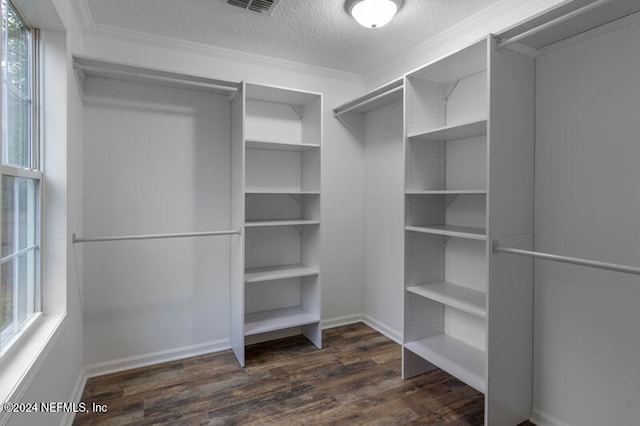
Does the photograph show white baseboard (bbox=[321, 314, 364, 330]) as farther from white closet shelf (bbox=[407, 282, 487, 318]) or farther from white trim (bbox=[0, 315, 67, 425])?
white trim (bbox=[0, 315, 67, 425])

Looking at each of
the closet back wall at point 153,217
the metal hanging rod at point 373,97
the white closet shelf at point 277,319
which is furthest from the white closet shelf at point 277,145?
the white closet shelf at point 277,319

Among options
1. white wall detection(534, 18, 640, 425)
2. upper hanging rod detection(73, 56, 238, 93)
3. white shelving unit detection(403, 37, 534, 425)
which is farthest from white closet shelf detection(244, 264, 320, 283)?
white wall detection(534, 18, 640, 425)

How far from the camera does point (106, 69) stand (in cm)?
234

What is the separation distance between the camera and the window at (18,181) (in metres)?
1.53

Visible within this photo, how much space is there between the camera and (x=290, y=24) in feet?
8.16

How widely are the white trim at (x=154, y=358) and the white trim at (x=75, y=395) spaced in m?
0.10

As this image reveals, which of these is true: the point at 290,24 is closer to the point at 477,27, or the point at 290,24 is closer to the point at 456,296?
the point at 477,27

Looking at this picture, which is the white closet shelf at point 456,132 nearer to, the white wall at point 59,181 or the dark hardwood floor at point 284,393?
the dark hardwood floor at point 284,393

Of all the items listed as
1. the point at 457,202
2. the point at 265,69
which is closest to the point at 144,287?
the point at 265,69

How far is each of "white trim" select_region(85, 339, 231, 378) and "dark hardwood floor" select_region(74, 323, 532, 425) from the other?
0.18 ft

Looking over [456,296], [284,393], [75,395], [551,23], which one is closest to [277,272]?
[284,393]

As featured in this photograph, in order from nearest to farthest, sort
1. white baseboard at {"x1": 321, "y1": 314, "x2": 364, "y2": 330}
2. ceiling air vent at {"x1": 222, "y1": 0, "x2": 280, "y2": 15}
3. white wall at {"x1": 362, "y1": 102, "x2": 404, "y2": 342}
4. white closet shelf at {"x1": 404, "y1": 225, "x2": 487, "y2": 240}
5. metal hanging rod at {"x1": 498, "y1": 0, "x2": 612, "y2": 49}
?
1. metal hanging rod at {"x1": 498, "y1": 0, "x2": 612, "y2": 49}
2. white closet shelf at {"x1": 404, "y1": 225, "x2": 487, "y2": 240}
3. ceiling air vent at {"x1": 222, "y1": 0, "x2": 280, "y2": 15}
4. white wall at {"x1": 362, "y1": 102, "x2": 404, "y2": 342}
5. white baseboard at {"x1": 321, "y1": 314, "x2": 364, "y2": 330}

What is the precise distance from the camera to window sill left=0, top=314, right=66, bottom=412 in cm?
124

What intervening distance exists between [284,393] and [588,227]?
2068 mm
